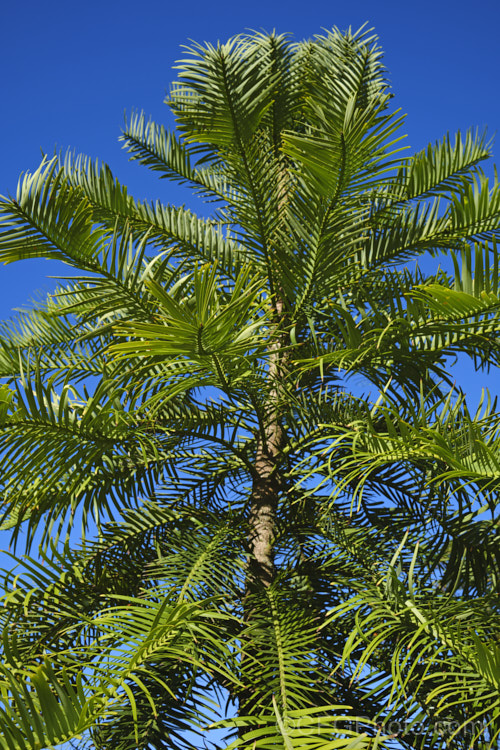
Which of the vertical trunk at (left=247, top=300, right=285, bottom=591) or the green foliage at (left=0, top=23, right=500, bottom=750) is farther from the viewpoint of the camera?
the vertical trunk at (left=247, top=300, right=285, bottom=591)

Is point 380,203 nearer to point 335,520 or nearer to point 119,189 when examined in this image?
point 119,189

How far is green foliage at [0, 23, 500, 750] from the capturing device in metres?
1.27

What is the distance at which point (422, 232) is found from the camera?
230 cm

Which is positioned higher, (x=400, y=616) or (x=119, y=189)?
(x=119, y=189)

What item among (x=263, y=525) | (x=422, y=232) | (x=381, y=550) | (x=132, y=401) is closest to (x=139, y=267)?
(x=132, y=401)

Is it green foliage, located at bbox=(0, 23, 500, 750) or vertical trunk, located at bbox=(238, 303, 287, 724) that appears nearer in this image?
green foliage, located at bbox=(0, 23, 500, 750)

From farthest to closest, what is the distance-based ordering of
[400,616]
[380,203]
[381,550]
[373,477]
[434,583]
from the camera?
[380,203] < [373,477] < [434,583] < [381,550] < [400,616]

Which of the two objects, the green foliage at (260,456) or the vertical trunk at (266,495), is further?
the vertical trunk at (266,495)

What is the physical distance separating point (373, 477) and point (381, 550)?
0.36 m

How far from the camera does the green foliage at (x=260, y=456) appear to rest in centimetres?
127

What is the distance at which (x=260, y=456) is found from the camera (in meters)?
2.10

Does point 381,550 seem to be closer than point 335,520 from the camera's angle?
Yes

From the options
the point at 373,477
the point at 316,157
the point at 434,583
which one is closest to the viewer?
the point at 316,157

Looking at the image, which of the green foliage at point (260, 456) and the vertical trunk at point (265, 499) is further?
the vertical trunk at point (265, 499)
